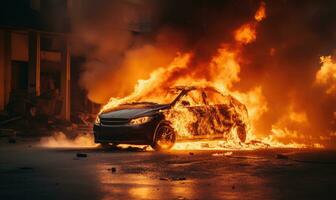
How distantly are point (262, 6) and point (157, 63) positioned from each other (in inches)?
154

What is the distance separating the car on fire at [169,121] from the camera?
16.7 meters

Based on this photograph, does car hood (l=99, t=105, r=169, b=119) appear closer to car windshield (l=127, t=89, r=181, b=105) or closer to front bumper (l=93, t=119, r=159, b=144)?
front bumper (l=93, t=119, r=159, b=144)

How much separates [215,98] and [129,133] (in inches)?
133

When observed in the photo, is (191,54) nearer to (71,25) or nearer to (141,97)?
(141,97)

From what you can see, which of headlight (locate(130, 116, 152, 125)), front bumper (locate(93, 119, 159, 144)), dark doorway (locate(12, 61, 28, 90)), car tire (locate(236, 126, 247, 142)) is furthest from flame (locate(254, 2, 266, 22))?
dark doorway (locate(12, 61, 28, 90))

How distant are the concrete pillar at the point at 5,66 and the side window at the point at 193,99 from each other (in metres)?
13.1

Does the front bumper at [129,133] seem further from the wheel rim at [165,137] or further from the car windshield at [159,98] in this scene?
the car windshield at [159,98]

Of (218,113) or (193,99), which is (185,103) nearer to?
(193,99)

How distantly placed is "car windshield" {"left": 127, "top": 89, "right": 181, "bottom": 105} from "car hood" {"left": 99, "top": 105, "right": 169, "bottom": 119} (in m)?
0.39

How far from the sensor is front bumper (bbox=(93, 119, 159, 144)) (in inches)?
652

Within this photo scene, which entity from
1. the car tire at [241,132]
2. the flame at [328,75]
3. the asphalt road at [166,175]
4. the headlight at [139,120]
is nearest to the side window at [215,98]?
the car tire at [241,132]

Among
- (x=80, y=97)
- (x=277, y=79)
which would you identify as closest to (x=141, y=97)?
(x=277, y=79)

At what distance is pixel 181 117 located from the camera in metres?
17.5

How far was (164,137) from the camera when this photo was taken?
17.0m
